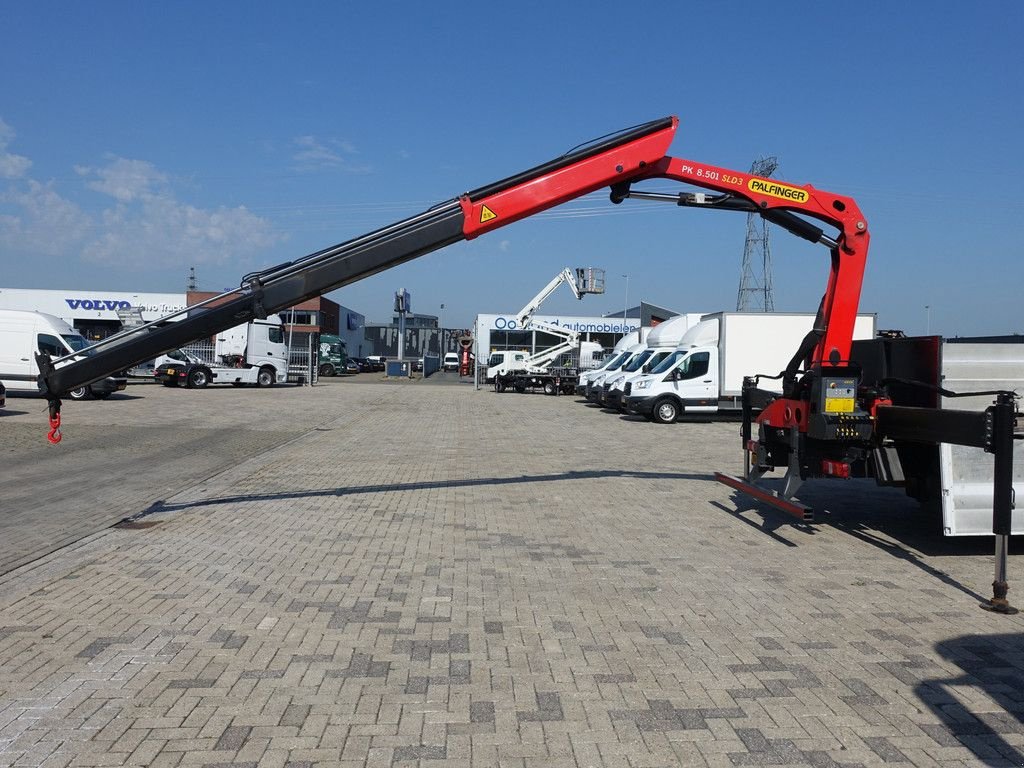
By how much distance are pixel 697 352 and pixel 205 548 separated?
1790 centimetres

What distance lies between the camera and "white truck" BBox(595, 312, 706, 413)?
25891 mm

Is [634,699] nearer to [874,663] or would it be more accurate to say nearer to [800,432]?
[874,663]

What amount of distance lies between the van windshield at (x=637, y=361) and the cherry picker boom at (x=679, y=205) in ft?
60.3

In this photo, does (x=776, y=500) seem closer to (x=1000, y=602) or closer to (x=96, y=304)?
(x=1000, y=602)

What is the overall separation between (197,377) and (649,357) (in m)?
21.3

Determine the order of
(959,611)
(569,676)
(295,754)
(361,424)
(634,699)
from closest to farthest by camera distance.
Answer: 1. (295,754)
2. (634,699)
3. (569,676)
4. (959,611)
5. (361,424)

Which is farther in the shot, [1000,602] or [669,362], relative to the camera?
[669,362]

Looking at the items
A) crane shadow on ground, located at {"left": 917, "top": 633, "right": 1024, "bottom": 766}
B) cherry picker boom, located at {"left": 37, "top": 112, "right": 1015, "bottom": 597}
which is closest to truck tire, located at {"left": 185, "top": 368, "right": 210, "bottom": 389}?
cherry picker boom, located at {"left": 37, "top": 112, "right": 1015, "bottom": 597}

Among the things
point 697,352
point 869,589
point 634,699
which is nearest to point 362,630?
point 634,699

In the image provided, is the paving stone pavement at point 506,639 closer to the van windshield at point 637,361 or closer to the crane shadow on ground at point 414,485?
the crane shadow on ground at point 414,485

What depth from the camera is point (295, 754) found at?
3648mm

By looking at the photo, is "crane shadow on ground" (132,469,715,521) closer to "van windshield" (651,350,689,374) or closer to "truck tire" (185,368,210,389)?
"van windshield" (651,350,689,374)

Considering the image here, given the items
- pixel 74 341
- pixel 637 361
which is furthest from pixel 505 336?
pixel 74 341

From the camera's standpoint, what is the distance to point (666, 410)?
75.9 feet
